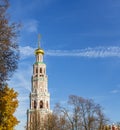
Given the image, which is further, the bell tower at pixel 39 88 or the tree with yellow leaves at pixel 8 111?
A: the bell tower at pixel 39 88

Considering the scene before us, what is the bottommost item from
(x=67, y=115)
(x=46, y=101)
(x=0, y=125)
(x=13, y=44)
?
(x=0, y=125)

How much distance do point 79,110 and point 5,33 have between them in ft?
109

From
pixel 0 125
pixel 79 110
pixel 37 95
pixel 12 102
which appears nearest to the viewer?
pixel 0 125

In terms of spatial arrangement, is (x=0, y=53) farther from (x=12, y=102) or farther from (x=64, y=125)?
(x=64, y=125)

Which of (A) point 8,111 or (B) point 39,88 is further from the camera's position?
(B) point 39,88

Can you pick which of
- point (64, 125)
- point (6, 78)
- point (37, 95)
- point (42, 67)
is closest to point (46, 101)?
point (37, 95)

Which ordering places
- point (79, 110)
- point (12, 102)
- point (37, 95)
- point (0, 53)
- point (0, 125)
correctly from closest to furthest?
1. point (0, 53)
2. point (0, 125)
3. point (12, 102)
4. point (79, 110)
5. point (37, 95)

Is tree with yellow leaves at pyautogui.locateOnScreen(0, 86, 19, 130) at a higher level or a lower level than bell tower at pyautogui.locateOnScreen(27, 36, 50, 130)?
lower

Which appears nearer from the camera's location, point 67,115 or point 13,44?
point 13,44

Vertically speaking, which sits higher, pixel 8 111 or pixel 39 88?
pixel 39 88

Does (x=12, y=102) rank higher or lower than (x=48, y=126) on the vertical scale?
lower

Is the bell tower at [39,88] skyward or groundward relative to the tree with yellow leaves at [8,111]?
skyward

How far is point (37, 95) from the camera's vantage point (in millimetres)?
90438

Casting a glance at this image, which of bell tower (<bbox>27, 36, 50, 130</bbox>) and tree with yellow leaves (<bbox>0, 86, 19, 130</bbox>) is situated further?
bell tower (<bbox>27, 36, 50, 130</bbox>)
